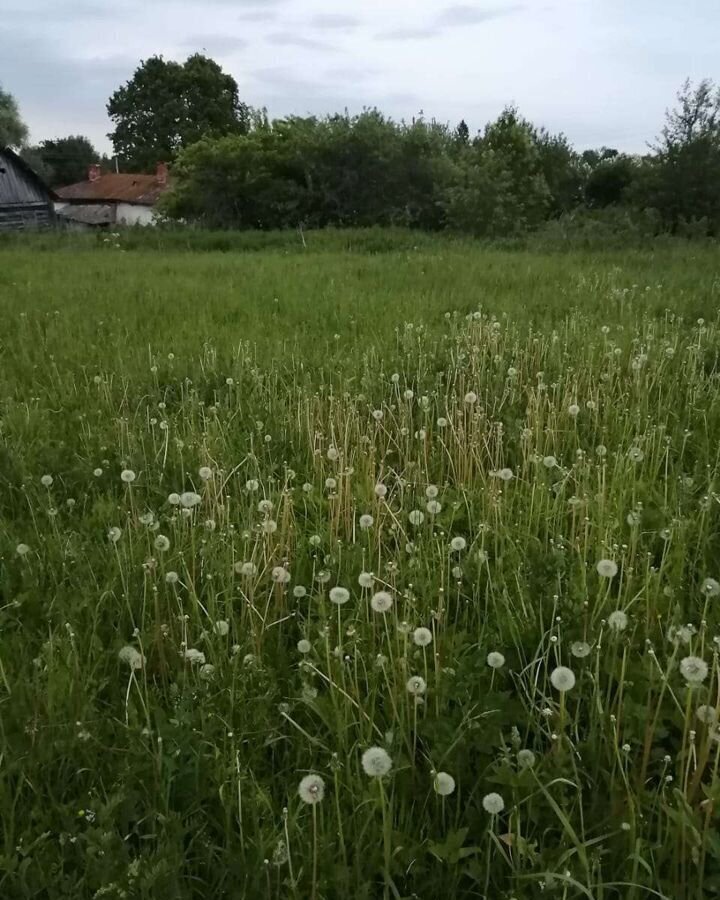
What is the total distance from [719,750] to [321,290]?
26.4 feet

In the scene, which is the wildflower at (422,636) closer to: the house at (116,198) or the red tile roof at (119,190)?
the house at (116,198)

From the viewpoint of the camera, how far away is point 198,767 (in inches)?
73.9

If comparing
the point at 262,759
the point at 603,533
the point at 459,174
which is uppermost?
the point at 459,174

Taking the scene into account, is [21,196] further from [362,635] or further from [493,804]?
Result: [493,804]

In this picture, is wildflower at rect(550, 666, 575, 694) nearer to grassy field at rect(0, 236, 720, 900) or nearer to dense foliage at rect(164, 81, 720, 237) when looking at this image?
grassy field at rect(0, 236, 720, 900)

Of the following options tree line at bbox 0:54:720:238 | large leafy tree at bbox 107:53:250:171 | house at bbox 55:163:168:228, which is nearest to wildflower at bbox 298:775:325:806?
tree line at bbox 0:54:720:238

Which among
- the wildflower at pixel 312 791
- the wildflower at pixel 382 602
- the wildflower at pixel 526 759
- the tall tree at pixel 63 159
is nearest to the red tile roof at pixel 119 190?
the tall tree at pixel 63 159

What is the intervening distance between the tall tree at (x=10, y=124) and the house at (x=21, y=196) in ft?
40.5

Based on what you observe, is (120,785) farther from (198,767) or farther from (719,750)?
(719,750)

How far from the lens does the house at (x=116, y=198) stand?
53.8m

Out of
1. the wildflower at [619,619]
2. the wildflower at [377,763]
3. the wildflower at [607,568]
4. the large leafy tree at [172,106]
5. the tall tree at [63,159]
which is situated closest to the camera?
the wildflower at [377,763]

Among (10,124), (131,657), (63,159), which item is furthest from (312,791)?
(63,159)

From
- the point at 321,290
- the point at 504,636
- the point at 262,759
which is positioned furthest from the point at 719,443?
the point at 321,290

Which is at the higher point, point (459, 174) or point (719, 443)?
point (459, 174)
